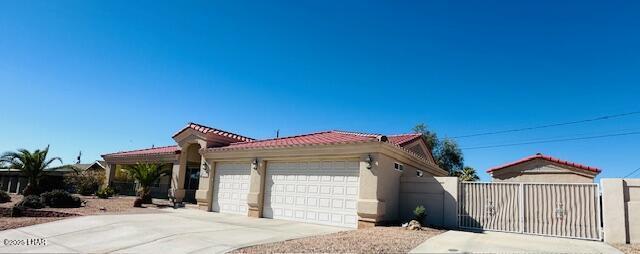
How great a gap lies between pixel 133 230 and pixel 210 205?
753 cm

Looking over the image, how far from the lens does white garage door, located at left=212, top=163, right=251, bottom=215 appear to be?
60.3 ft

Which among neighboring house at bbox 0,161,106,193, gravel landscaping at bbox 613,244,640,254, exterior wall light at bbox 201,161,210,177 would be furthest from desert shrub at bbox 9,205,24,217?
gravel landscaping at bbox 613,244,640,254

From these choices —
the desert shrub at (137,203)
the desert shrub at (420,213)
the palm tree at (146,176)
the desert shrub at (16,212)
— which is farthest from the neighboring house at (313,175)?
the desert shrub at (16,212)

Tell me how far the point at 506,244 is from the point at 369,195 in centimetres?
448

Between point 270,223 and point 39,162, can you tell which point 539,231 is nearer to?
point 270,223

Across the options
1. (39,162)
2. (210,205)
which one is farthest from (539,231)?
(39,162)

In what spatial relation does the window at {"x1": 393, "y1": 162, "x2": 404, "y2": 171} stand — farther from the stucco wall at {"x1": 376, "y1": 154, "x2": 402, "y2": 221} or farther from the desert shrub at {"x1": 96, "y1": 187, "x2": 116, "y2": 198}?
the desert shrub at {"x1": 96, "y1": 187, "x2": 116, "y2": 198}

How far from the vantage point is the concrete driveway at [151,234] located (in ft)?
33.1

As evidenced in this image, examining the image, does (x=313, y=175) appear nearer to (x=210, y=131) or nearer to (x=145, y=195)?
(x=210, y=131)

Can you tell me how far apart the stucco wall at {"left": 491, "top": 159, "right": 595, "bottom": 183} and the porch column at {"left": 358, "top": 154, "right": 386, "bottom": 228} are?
1148cm

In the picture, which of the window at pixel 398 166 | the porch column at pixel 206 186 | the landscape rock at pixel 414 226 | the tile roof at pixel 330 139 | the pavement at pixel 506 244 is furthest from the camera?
the porch column at pixel 206 186

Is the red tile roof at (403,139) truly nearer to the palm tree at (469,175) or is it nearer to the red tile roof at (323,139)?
the red tile roof at (323,139)

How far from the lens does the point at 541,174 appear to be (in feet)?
73.2

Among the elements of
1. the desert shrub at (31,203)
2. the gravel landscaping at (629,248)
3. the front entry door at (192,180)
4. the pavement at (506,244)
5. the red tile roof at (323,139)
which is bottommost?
the desert shrub at (31,203)
